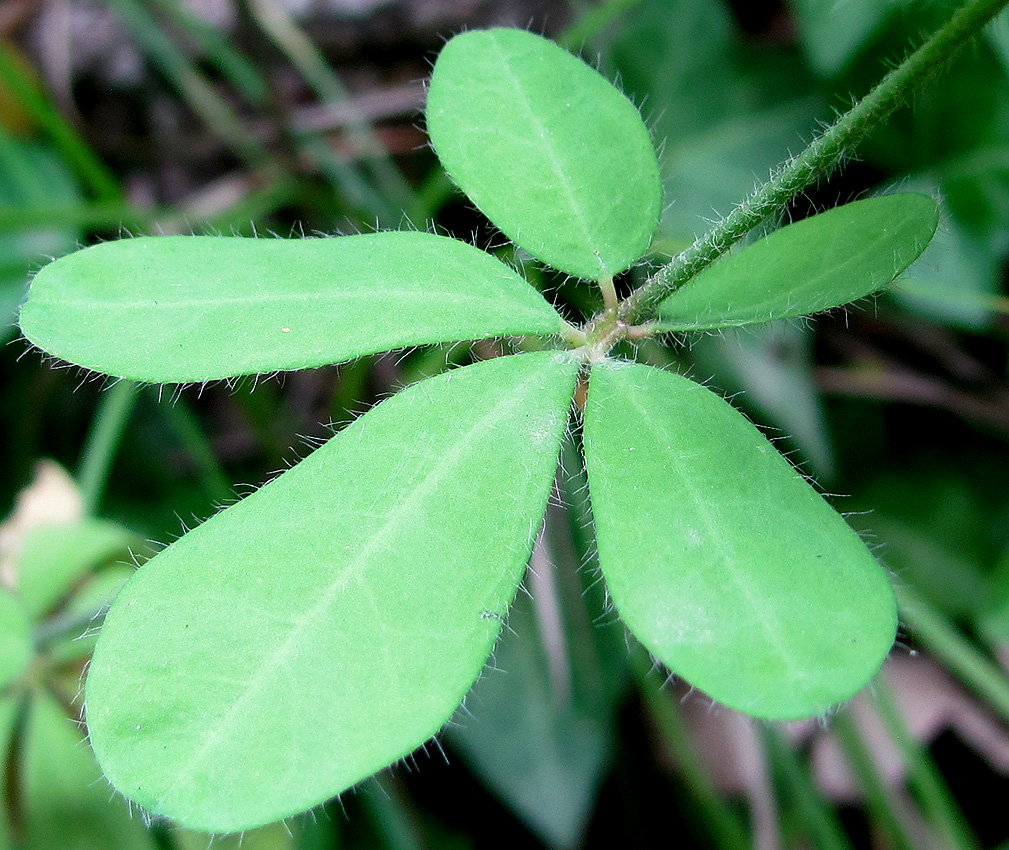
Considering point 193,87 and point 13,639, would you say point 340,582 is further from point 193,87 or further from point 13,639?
point 193,87

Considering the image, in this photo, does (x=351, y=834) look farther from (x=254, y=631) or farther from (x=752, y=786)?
(x=254, y=631)

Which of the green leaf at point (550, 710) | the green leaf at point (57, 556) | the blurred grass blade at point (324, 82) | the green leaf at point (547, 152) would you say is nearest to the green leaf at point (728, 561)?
the green leaf at point (547, 152)

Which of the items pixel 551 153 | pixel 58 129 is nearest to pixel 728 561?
pixel 551 153

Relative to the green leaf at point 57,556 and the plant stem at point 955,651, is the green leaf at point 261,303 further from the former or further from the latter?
the plant stem at point 955,651

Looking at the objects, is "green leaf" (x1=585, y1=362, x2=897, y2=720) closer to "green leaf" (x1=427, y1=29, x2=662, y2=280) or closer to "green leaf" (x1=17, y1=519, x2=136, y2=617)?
"green leaf" (x1=427, y1=29, x2=662, y2=280)

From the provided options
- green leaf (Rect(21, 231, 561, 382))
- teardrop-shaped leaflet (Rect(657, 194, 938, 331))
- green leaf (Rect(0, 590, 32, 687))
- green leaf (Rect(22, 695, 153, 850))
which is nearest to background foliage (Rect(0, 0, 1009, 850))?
green leaf (Rect(22, 695, 153, 850))

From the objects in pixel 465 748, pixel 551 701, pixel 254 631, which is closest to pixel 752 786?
pixel 551 701
